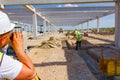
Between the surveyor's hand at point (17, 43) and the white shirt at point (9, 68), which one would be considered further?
the surveyor's hand at point (17, 43)

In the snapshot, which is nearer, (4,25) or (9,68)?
(9,68)

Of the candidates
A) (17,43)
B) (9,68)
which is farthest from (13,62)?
(17,43)

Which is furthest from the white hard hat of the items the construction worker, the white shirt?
the white shirt

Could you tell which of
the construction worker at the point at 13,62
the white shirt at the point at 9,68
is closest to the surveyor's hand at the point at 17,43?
the construction worker at the point at 13,62

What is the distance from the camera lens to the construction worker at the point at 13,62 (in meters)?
1.61

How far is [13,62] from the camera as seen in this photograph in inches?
64.5

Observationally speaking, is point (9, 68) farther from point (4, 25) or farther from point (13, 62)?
point (4, 25)

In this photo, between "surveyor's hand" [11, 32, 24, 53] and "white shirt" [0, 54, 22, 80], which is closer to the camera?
"white shirt" [0, 54, 22, 80]

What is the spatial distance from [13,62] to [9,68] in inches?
1.8

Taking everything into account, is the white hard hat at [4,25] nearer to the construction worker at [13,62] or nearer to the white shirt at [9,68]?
the construction worker at [13,62]

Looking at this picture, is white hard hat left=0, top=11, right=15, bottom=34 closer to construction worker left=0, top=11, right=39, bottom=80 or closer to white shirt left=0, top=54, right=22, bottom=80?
construction worker left=0, top=11, right=39, bottom=80

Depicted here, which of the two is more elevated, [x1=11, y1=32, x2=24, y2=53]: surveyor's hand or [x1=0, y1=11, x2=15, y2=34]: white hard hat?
[x1=0, y1=11, x2=15, y2=34]: white hard hat

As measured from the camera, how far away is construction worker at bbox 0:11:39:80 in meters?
1.61

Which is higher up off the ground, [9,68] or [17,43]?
[17,43]
